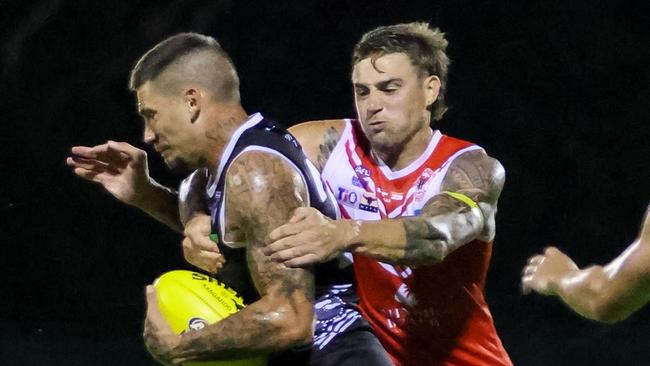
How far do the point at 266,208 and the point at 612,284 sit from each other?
674mm

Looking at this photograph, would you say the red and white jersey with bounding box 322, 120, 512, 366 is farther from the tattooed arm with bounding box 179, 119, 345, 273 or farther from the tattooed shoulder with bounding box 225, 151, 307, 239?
the tattooed shoulder with bounding box 225, 151, 307, 239

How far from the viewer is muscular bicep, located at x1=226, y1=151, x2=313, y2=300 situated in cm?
272

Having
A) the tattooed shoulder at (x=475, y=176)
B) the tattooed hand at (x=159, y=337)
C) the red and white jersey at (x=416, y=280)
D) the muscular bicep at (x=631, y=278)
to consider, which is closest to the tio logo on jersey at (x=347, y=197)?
the red and white jersey at (x=416, y=280)

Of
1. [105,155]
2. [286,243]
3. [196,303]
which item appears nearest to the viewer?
[286,243]

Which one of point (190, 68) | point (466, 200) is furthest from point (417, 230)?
point (190, 68)

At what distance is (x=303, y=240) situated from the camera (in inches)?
106

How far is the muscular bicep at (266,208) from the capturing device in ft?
8.94

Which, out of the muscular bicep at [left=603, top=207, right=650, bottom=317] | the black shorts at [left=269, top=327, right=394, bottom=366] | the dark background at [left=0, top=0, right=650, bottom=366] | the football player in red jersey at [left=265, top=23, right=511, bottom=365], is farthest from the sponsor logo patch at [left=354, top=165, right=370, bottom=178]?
the dark background at [left=0, top=0, right=650, bottom=366]

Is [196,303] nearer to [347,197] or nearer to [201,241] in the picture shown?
[201,241]

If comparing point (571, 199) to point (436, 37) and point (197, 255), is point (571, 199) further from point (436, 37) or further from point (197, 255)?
point (197, 255)

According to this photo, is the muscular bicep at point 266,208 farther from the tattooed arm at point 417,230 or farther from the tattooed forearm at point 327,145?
the tattooed forearm at point 327,145

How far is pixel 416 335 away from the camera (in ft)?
11.2

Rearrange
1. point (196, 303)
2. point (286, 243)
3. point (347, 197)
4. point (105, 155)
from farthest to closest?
1. point (105, 155)
2. point (347, 197)
3. point (196, 303)
4. point (286, 243)

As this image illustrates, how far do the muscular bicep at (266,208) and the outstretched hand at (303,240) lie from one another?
0.07 feet
